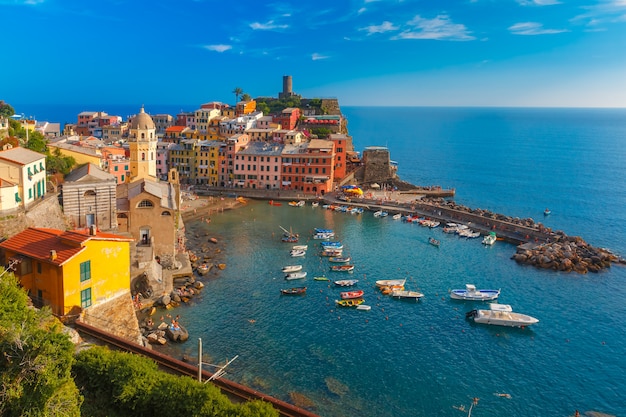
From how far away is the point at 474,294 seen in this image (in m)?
41.3

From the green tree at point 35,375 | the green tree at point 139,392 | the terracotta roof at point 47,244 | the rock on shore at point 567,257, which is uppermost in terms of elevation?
the terracotta roof at point 47,244

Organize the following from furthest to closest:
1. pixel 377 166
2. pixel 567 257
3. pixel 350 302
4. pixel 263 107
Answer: pixel 263 107 → pixel 377 166 → pixel 567 257 → pixel 350 302

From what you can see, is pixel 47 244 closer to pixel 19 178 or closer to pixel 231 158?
pixel 19 178

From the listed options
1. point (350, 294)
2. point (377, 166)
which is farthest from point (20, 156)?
point (377, 166)

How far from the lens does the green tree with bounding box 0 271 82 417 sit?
1616cm

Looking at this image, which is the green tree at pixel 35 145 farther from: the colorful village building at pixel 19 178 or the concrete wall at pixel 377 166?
the concrete wall at pixel 377 166

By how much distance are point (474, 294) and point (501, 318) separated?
4486 mm

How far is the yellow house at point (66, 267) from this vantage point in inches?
1020

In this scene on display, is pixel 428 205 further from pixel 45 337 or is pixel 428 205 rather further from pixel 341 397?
pixel 45 337

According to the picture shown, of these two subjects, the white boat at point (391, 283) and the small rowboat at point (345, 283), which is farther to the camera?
the small rowboat at point (345, 283)

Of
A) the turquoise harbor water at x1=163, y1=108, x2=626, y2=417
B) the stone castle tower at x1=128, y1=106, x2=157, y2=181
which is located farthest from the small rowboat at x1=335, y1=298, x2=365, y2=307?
the stone castle tower at x1=128, y1=106, x2=157, y2=181

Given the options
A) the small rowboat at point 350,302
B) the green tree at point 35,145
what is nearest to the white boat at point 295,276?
the small rowboat at point 350,302

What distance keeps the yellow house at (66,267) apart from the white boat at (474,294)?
89.4ft

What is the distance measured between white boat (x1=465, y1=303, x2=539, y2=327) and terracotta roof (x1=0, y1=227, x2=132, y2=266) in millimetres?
26376
